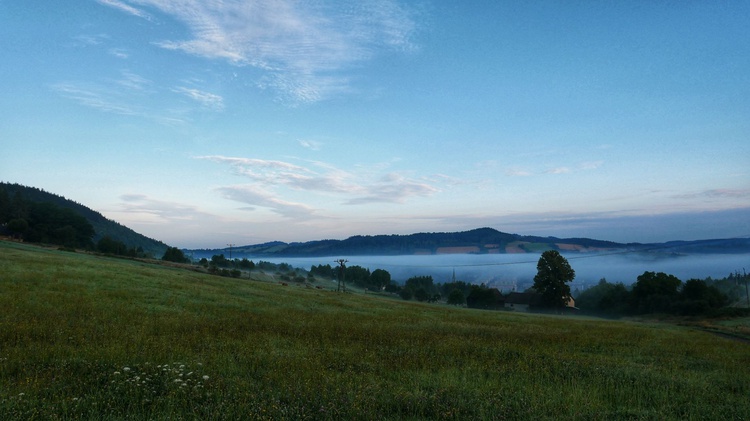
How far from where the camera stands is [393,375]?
30.3 feet

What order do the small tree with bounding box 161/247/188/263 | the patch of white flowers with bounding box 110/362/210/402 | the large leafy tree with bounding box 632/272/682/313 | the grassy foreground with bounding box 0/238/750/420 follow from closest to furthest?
1. the grassy foreground with bounding box 0/238/750/420
2. the patch of white flowers with bounding box 110/362/210/402
3. the large leafy tree with bounding box 632/272/682/313
4. the small tree with bounding box 161/247/188/263

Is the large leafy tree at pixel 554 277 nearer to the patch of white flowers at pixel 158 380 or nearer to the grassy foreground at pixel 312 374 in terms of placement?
the grassy foreground at pixel 312 374

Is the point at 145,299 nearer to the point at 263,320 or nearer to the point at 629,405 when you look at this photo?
the point at 263,320

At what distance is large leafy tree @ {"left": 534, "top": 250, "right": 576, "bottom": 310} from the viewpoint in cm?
8275

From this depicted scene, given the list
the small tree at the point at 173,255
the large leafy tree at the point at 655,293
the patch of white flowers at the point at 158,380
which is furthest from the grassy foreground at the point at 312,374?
the small tree at the point at 173,255

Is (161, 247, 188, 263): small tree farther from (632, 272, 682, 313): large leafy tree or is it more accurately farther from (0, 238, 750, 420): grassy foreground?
(632, 272, 682, 313): large leafy tree

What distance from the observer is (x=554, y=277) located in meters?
82.9

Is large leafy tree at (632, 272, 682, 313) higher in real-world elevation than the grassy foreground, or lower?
lower

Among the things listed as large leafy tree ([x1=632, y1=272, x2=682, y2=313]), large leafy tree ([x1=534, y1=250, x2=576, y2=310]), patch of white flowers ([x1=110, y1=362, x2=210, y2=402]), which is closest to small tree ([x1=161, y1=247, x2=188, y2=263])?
large leafy tree ([x1=534, y1=250, x2=576, y2=310])

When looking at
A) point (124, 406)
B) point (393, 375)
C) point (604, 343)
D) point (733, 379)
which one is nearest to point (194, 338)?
point (124, 406)

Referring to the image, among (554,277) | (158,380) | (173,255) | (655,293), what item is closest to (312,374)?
(158,380)

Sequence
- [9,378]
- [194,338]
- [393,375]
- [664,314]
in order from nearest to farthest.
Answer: [9,378] < [393,375] < [194,338] < [664,314]

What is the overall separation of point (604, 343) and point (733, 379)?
7.74 metres

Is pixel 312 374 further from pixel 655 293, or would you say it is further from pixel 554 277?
pixel 655 293
